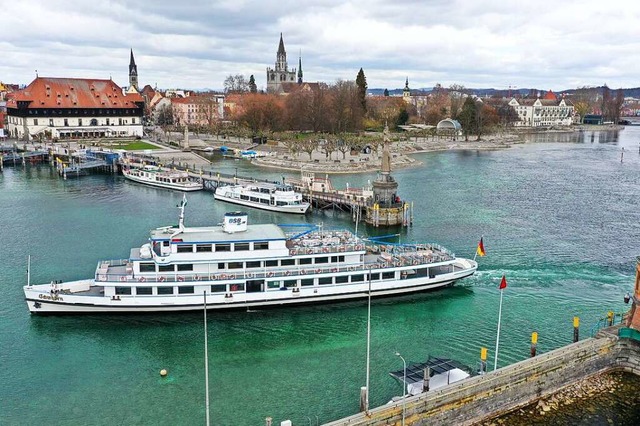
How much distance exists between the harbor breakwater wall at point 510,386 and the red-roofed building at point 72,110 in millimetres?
113210

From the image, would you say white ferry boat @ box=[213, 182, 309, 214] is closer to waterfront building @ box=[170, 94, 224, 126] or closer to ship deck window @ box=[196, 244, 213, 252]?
ship deck window @ box=[196, 244, 213, 252]

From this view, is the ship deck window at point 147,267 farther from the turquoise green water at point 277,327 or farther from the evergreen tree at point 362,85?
the evergreen tree at point 362,85

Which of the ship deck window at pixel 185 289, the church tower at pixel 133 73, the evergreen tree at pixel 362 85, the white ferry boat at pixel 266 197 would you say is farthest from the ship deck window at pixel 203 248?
the church tower at pixel 133 73

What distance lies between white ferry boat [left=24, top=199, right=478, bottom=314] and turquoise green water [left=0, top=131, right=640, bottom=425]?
2.90ft

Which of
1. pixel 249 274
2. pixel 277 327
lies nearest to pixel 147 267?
pixel 249 274

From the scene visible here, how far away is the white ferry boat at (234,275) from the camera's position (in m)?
32.4

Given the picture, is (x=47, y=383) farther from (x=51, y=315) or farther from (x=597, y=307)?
(x=597, y=307)

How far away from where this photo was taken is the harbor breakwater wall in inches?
794

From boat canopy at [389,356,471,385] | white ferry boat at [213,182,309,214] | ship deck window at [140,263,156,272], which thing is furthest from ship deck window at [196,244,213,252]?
white ferry boat at [213,182,309,214]

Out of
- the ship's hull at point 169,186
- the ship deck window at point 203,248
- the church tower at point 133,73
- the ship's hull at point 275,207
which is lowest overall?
the ship's hull at point 275,207

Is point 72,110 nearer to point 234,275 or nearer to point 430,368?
point 234,275

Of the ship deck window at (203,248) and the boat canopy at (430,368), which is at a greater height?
the ship deck window at (203,248)

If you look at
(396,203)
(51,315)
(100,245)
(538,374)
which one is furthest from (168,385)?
(396,203)

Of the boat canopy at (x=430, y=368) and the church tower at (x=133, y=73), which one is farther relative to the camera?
the church tower at (x=133, y=73)
